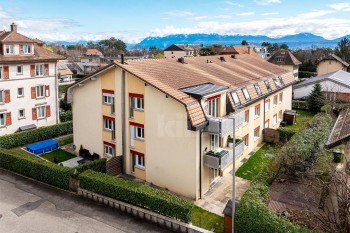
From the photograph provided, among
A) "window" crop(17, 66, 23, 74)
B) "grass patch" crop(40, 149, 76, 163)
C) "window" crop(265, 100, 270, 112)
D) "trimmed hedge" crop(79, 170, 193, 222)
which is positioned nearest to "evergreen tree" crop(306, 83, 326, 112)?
"window" crop(265, 100, 270, 112)

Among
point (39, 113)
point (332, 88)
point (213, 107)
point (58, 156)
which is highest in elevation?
point (332, 88)

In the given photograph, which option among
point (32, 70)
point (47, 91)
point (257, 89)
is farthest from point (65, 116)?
point (257, 89)

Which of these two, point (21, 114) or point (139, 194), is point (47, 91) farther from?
point (139, 194)

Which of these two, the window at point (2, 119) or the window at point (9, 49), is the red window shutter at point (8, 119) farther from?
the window at point (9, 49)

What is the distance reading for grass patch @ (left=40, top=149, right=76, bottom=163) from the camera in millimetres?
29450

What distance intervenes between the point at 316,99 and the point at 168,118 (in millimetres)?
32860

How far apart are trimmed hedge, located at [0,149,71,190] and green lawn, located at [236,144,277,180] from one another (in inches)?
545

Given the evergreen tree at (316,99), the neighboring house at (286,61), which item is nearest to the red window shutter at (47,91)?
the evergreen tree at (316,99)

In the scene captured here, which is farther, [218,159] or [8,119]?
[8,119]

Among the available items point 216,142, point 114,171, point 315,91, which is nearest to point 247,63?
point 315,91

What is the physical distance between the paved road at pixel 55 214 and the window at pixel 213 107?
973 cm

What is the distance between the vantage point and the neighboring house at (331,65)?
81000 millimetres

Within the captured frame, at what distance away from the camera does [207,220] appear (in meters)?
19.5

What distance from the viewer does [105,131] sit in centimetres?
2775
